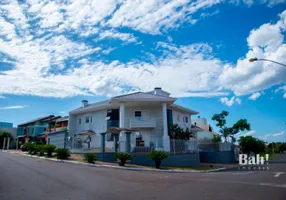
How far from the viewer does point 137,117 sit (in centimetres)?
3141

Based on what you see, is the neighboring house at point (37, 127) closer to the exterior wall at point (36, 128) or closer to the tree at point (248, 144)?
the exterior wall at point (36, 128)

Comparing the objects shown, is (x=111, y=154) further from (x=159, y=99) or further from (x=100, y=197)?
(x=100, y=197)

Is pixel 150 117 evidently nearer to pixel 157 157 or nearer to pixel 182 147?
pixel 182 147

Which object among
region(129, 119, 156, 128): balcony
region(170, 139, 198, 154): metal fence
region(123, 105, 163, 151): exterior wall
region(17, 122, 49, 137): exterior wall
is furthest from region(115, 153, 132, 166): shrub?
region(17, 122, 49, 137): exterior wall

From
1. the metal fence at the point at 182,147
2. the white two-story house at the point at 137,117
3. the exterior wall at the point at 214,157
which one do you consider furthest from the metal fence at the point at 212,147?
the metal fence at the point at 182,147

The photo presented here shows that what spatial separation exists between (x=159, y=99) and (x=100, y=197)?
22027mm

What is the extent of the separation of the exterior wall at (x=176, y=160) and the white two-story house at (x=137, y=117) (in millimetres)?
1988

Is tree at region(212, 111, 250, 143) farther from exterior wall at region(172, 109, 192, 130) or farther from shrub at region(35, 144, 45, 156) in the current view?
shrub at region(35, 144, 45, 156)

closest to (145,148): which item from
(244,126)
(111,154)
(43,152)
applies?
(111,154)

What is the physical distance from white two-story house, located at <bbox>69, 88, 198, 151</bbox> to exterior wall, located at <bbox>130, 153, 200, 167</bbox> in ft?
6.52

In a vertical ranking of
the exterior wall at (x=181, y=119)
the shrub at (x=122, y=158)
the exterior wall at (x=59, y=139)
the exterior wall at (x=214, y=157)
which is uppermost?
the exterior wall at (x=181, y=119)

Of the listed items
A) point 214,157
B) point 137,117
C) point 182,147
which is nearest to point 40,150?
point 137,117

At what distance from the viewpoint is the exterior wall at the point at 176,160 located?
21.1 metres

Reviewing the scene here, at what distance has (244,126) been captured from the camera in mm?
39906
